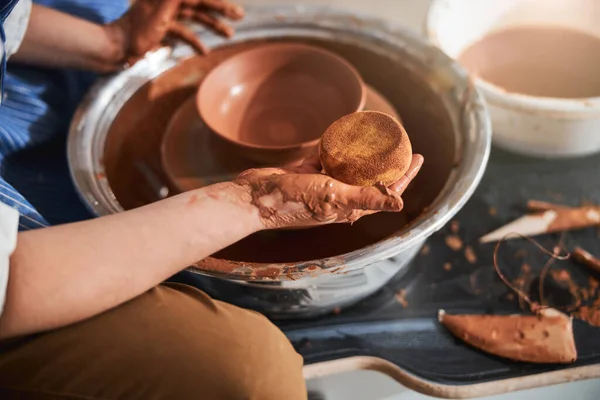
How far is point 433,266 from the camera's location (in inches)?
50.8

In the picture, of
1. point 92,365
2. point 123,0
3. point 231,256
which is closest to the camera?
point 92,365

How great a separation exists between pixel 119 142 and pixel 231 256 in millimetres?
476

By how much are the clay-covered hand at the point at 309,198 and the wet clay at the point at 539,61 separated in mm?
894

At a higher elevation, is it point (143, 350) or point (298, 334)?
point (143, 350)

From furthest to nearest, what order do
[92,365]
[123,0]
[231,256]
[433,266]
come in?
[123,0]
[433,266]
[231,256]
[92,365]

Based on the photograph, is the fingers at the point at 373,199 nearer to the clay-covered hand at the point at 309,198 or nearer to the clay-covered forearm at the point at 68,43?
the clay-covered hand at the point at 309,198

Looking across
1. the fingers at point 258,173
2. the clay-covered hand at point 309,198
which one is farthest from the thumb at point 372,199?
the fingers at point 258,173

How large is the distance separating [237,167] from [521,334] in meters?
0.74

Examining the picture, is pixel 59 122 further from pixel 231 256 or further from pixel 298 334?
pixel 298 334

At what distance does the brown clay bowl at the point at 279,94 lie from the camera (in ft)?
4.14

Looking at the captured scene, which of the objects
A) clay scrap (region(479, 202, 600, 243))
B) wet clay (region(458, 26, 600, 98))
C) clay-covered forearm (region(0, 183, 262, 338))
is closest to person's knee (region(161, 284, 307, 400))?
clay-covered forearm (region(0, 183, 262, 338))

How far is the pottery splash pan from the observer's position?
0.98 m

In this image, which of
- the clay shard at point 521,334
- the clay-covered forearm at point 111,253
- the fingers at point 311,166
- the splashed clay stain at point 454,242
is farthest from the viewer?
the splashed clay stain at point 454,242

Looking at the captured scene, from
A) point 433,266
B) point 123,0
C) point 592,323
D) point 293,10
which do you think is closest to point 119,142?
point 123,0
